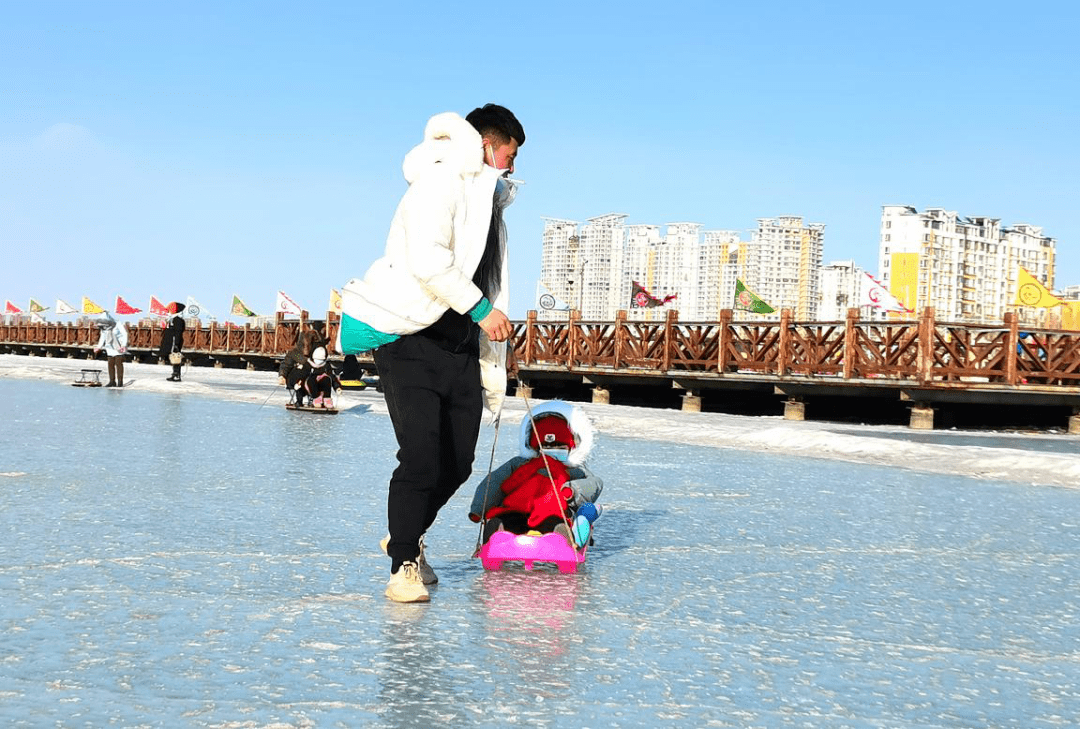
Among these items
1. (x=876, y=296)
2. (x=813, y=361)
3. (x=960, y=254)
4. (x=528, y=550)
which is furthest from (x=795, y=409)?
(x=960, y=254)

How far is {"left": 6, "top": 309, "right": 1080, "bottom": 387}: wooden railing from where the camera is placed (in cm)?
2025

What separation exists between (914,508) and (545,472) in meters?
2.91

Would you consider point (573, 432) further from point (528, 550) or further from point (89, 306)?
point (89, 306)

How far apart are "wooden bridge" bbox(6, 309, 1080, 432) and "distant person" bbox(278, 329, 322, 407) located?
7227 mm

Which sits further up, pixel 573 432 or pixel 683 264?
pixel 683 264

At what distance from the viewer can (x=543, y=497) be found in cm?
450

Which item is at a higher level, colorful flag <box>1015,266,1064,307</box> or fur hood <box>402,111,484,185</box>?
colorful flag <box>1015,266,1064,307</box>

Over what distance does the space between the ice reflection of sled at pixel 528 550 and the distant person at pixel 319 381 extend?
33.9 feet

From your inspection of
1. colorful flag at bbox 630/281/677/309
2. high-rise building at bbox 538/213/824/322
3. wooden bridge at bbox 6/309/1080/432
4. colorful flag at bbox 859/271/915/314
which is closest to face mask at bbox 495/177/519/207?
wooden bridge at bbox 6/309/1080/432

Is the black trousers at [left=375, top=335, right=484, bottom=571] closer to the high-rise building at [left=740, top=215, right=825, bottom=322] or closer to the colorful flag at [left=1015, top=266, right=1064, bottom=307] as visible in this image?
the colorful flag at [left=1015, top=266, right=1064, bottom=307]

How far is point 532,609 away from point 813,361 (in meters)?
18.5

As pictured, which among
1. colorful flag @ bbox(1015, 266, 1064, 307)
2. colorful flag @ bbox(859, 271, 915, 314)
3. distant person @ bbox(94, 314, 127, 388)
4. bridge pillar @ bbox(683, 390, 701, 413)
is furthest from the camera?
colorful flag @ bbox(859, 271, 915, 314)

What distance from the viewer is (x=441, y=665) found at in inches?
114

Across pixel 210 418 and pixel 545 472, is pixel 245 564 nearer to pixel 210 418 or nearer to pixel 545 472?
pixel 545 472
